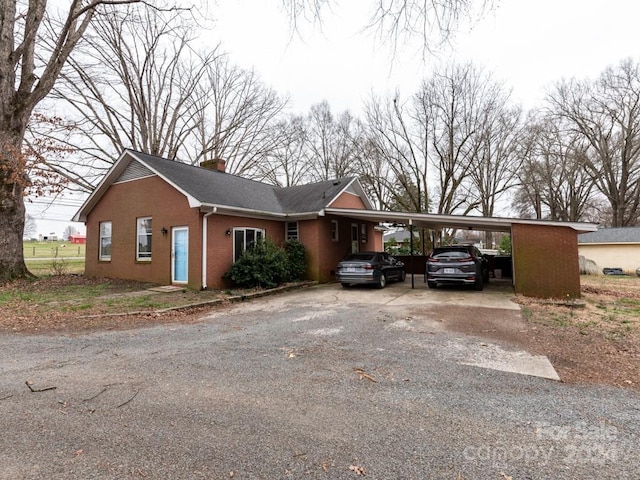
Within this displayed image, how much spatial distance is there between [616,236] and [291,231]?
26.8 metres

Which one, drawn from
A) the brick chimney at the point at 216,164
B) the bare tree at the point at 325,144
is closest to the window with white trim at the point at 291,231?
the brick chimney at the point at 216,164

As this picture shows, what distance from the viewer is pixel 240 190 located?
603 inches

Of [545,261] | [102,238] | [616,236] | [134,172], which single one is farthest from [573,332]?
[616,236]

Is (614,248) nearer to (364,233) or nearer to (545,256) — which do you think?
(364,233)

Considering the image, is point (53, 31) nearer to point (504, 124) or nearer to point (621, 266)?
point (504, 124)

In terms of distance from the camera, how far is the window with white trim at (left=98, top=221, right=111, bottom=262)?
585 inches

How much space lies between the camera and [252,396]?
141 inches

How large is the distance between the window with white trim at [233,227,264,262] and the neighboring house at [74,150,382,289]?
4cm

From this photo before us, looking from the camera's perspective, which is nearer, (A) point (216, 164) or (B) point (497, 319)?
(B) point (497, 319)

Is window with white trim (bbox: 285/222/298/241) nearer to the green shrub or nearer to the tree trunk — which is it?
the green shrub

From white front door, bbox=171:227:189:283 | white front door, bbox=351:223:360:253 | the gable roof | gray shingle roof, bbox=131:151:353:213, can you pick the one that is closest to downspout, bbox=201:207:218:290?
the gable roof

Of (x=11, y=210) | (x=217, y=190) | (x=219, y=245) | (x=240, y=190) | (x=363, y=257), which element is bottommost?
(x=363, y=257)

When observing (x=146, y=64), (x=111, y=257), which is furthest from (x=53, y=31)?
(x=111, y=257)

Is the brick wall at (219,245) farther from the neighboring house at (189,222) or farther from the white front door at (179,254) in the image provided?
the white front door at (179,254)
